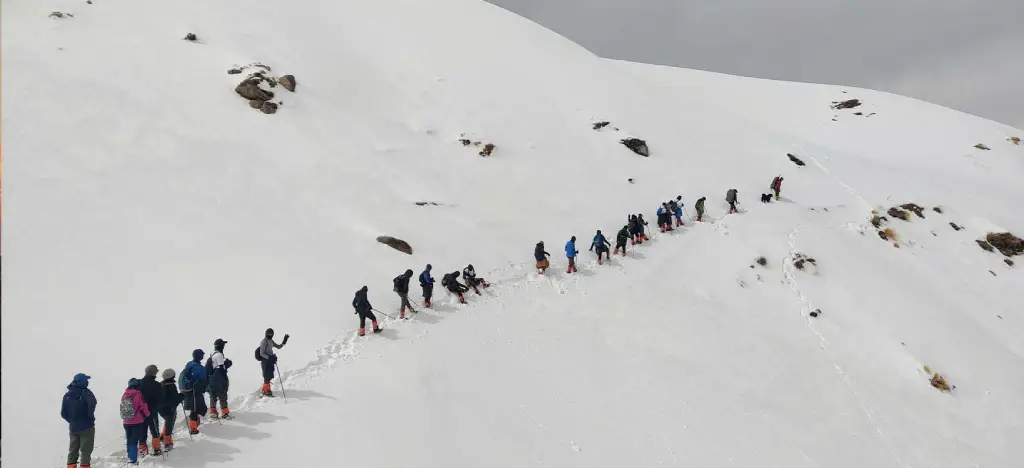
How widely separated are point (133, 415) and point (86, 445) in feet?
2.97

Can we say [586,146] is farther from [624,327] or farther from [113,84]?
[113,84]

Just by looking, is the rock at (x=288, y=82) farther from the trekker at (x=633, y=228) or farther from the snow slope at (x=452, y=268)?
the trekker at (x=633, y=228)

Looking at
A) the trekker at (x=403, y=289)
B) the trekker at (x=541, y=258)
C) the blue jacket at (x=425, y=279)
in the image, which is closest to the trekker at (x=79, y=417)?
the trekker at (x=403, y=289)

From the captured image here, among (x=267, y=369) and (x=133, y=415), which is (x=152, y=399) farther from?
(x=267, y=369)

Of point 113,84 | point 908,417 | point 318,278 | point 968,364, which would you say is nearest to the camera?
point 908,417

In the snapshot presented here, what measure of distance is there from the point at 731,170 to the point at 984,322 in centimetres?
1574

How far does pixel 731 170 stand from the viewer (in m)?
35.1

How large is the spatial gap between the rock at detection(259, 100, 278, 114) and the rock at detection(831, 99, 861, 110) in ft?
181

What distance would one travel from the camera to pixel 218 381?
11.0 metres

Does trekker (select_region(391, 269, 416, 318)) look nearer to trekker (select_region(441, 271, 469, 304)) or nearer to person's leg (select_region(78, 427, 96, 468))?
trekker (select_region(441, 271, 469, 304))

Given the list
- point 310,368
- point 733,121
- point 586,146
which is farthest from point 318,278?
point 733,121

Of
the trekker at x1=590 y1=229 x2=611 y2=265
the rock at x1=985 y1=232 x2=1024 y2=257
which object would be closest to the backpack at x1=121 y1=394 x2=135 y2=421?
the trekker at x1=590 y1=229 x2=611 y2=265

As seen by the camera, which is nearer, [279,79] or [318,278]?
[318,278]

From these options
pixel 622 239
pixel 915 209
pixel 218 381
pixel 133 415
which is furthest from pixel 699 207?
pixel 133 415
